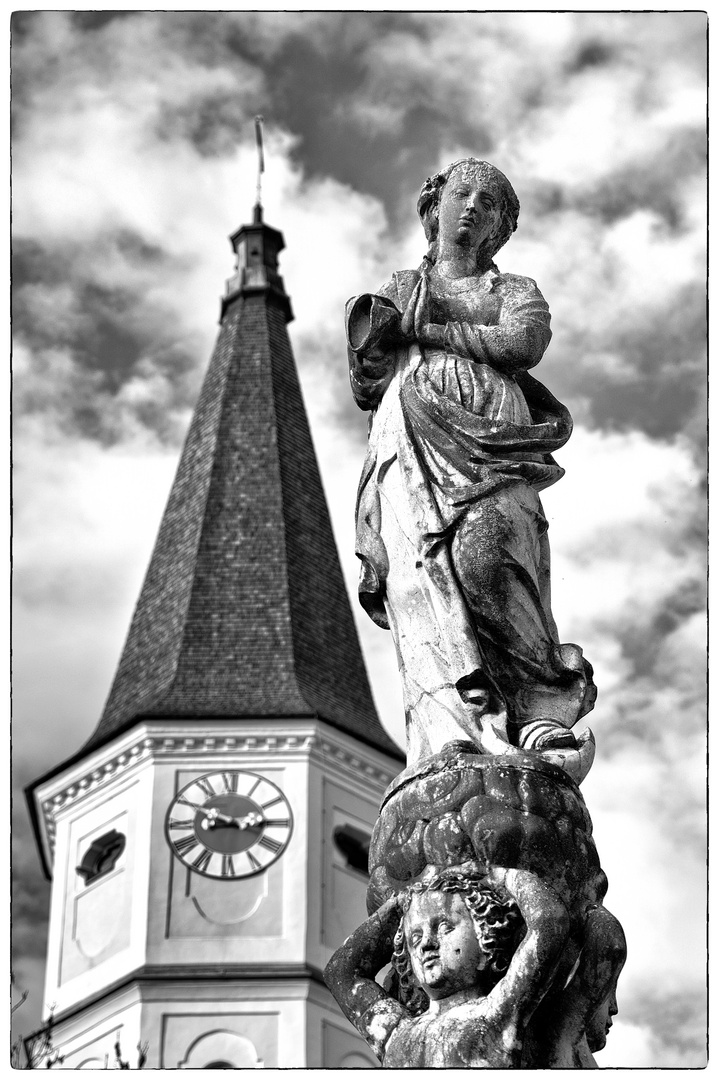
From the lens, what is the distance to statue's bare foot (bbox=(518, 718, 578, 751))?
6.95 m

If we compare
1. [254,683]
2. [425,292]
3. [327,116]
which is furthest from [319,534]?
A: [425,292]

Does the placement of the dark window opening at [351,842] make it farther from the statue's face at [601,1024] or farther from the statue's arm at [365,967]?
the statue's face at [601,1024]

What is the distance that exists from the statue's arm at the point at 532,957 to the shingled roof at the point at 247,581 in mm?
45328

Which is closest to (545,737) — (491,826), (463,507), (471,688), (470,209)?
Answer: (471,688)

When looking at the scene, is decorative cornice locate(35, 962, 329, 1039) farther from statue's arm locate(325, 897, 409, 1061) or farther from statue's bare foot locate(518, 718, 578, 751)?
statue's arm locate(325, 897, 409, 1061)

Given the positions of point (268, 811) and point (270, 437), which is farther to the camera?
point (270, 437)

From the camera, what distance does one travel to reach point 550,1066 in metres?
6.26

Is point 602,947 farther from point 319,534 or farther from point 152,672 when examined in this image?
point 319,534

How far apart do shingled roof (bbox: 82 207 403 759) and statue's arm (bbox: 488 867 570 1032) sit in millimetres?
45328

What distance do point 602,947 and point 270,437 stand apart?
55.0 meters

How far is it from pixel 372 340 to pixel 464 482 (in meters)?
0.66

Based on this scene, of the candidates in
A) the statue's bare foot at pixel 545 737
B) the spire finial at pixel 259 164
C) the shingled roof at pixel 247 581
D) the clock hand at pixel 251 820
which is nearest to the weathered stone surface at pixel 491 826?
the statue's bare foot at pixel 545 737

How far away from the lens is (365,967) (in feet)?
21.8

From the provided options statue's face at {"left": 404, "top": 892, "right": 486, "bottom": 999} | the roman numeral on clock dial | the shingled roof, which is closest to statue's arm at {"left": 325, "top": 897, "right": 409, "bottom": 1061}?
statue's face at {"left": 404, "top": 892, "right": 486, "bottom": 999}
